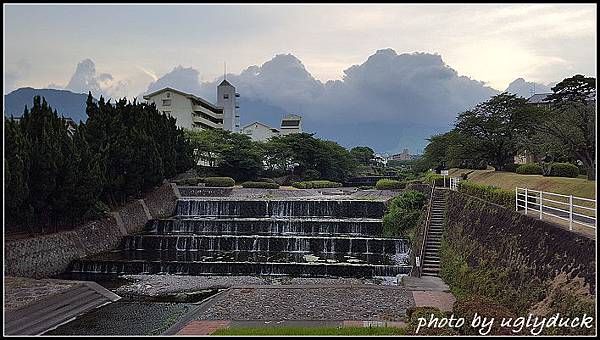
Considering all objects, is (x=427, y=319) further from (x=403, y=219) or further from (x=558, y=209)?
(x=403, y=219)

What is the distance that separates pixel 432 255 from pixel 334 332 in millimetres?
8705

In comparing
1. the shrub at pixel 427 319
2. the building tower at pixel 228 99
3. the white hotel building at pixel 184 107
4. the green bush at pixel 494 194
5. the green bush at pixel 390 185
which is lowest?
the shrub at pixel 427 319

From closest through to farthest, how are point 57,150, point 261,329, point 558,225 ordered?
point 261,329, point 558,225, point 57,150

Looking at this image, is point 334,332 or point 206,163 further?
point 206,163

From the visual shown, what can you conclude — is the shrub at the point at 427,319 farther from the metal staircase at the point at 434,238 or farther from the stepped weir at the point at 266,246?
the stepped weir at the point at 266,246

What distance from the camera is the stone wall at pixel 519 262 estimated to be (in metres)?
8.70

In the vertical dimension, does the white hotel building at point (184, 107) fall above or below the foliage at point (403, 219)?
above

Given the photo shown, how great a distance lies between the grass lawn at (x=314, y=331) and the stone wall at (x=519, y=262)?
2.65 meters

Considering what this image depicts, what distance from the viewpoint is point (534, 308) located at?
9.38m

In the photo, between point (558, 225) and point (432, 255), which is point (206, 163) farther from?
point (558, 225)

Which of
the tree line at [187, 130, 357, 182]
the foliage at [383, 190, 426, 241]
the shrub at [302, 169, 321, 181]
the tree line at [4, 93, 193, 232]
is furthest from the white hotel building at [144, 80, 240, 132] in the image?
the foliage at [383, 190, 426, 241]

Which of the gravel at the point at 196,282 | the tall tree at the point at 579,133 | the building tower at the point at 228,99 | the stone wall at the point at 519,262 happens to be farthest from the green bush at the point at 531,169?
the building tower at the point at 228,99

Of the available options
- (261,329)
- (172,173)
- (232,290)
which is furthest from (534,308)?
(172,173)

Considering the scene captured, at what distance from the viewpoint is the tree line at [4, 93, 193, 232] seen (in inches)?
698
